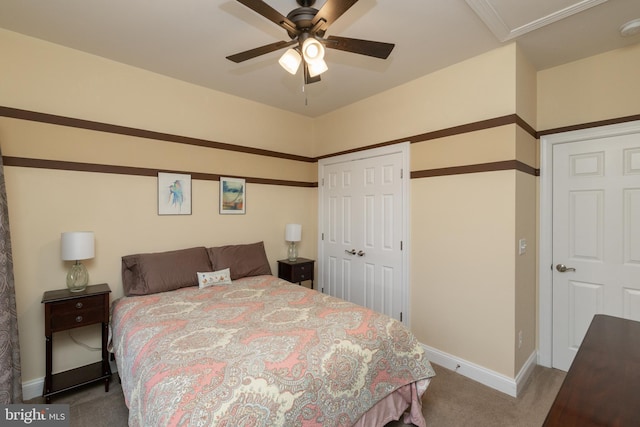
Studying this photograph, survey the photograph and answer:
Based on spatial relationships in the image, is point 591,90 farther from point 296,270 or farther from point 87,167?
point 87,167

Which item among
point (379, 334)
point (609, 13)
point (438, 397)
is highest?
point (609, 13)

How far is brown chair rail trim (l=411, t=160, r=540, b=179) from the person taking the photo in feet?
7.63

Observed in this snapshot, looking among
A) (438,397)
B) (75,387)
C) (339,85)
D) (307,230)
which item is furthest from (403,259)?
(75,387)

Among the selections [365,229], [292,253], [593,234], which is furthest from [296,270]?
[593,234]

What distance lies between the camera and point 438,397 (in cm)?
226

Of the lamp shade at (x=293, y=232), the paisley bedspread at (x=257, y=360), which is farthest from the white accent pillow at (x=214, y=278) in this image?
the lamp shade at (x=293, y=232)

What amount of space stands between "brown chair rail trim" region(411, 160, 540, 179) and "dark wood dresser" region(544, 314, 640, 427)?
4.59ft

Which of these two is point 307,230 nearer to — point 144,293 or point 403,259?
point 403,259

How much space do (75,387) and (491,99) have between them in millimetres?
3924

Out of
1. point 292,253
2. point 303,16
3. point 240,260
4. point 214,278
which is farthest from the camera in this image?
point 292,253

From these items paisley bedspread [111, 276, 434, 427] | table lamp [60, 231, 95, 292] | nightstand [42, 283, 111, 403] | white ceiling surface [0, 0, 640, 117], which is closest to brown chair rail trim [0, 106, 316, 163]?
white ceiling surface [0, 0, 640, 117]

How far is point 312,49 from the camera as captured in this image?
1662 mm

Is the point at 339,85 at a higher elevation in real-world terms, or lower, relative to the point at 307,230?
higher

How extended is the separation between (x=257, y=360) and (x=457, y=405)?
168 cm
